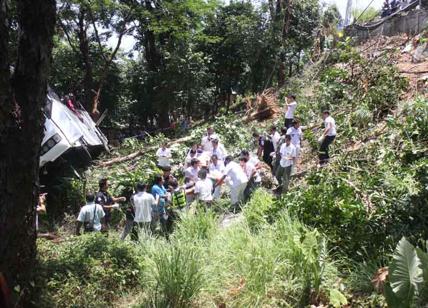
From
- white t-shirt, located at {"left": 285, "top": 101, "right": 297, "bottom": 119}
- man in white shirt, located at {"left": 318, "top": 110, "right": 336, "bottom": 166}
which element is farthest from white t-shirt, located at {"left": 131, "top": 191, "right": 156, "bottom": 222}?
white t-shirt, located at {"left": 285, "top": 101, "right": 297, "bottom": 119}

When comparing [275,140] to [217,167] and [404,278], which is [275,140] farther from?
[404,278]

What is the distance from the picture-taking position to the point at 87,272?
6.00 metres

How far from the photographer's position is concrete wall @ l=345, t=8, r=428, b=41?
725 inches

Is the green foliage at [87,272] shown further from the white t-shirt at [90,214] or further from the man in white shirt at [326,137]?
the man in white shirt at [326,137]

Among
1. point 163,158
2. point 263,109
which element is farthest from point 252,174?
point 263,109

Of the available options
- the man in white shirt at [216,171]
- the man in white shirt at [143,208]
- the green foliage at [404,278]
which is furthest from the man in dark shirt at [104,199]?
the green foliage at [404,278]

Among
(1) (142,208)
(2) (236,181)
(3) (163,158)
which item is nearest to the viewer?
(1) (142,208)

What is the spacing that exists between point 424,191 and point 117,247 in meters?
4.20

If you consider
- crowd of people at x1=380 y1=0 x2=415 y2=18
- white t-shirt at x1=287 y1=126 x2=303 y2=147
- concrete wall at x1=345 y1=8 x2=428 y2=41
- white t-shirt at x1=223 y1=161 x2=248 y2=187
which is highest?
crowd of people at x1=380 y1=0 x2=415 y2=18

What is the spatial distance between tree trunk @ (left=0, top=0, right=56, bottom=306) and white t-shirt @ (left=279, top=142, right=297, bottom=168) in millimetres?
6200

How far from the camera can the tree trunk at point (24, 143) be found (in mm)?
5059

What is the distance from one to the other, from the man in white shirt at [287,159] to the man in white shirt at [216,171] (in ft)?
4.56

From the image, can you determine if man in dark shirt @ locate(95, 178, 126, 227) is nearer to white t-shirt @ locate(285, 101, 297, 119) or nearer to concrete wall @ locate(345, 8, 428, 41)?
white t-shirt @ locate(285, 101, 297, 119)

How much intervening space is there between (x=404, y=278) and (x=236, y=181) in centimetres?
571
